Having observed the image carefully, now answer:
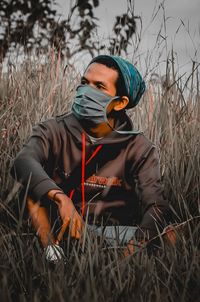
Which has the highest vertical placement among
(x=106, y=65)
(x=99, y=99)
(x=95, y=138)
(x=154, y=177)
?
(x=106, y=65)

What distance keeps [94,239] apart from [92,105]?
0.60 metres

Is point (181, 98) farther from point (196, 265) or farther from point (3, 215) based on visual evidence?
point (196, 265)

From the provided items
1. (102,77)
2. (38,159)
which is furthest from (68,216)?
(102,77)

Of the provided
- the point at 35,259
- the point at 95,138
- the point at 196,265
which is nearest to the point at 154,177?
the point at 95,138

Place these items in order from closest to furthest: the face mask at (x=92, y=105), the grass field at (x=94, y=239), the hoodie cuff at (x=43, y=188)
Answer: the grass field at (x=94, y=239) < the hoodie cuff at (x=43, y=188) < the face mask at (x=92, y=105)

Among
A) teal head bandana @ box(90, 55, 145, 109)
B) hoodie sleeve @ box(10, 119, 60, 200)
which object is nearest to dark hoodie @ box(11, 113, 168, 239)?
hoodie sleeve @ box(10, 119, 60, 200)

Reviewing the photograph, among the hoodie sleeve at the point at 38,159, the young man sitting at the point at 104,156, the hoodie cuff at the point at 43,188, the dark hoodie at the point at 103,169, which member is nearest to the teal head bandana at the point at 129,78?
the young man sitting at the point at 104,156

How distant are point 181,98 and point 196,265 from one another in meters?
1.37

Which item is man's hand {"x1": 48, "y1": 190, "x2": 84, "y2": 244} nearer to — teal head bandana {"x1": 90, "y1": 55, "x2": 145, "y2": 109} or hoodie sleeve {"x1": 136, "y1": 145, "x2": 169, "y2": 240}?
hoodie sleeve {"x1": 136, "y1": 145, "x2": 169, "y2": 240}

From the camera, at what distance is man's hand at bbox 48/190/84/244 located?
5.06 feet

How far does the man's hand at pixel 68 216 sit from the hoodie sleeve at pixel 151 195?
30cm

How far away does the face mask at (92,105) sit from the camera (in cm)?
190

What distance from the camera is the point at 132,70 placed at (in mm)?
1965

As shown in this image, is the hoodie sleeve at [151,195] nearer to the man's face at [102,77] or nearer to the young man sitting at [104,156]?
the young man sitting at [104,156]
